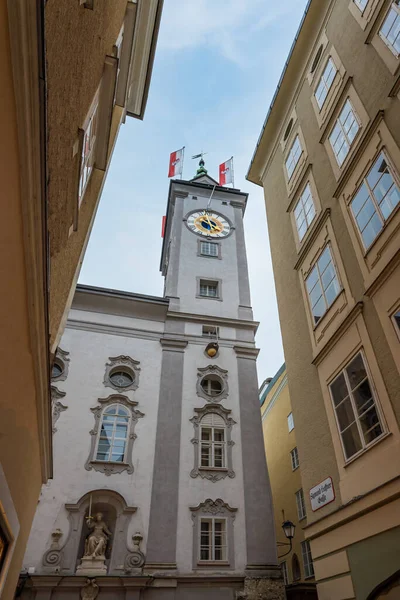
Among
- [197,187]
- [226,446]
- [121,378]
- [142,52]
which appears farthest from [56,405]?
[197,187]

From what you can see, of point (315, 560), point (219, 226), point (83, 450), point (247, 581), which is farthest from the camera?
point (219, 226)

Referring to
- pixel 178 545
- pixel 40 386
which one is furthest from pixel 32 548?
pixel 40 386

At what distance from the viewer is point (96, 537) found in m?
13.5

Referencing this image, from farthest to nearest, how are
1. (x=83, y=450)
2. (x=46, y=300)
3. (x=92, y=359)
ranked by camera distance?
(x=92, y=359), (x=83, y=450), (x=46, y=300)

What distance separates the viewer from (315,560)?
9305 mm

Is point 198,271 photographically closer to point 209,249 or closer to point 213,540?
point 209,249

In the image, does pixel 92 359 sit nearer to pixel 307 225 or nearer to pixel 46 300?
pixel 307 225

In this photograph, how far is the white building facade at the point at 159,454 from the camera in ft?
43.9

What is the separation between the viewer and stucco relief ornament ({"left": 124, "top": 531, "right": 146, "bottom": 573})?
43.9 feet

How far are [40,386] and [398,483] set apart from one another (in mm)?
5596

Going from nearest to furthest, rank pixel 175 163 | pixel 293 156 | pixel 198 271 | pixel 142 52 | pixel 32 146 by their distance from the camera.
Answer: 1. pixel 32 146
2. pixel 142 52
3. pixel 293 156
4. pixel 198 271
5. pixel 175 163

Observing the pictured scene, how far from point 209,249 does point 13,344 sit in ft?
67.1

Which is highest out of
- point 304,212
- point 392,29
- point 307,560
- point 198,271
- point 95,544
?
point 198,271

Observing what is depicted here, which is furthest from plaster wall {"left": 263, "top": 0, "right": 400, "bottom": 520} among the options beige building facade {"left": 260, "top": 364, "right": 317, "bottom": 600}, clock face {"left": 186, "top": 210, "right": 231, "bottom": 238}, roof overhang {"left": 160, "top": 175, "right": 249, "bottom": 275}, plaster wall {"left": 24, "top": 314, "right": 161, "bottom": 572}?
roof overhang {"left": 160, "top": 175, "right": 249, "bottom": 275}
